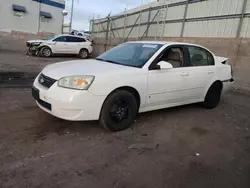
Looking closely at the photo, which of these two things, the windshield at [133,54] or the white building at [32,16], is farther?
the white building at [32,16]

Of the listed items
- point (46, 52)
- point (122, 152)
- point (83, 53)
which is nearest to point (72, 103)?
point (122, 152)

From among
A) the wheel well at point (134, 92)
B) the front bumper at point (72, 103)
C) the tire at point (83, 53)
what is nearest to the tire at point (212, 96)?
the wheel well at point (134, 92)

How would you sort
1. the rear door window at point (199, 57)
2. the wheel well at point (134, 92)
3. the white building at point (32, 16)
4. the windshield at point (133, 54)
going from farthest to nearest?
the white building at point (32, 16) → the rear door window at point (199, 57) → the windshield at point (133, 54) → the wheel well at point (134, 92)

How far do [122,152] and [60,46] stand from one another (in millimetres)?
13679

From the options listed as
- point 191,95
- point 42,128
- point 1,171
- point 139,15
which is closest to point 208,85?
point 191,95

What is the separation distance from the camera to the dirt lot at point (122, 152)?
8.30 feet

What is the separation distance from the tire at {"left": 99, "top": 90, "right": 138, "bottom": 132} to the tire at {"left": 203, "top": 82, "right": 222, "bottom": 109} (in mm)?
2320

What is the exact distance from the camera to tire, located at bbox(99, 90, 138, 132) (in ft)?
11.6

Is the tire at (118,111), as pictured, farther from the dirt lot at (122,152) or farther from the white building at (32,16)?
the white building at (32,16)

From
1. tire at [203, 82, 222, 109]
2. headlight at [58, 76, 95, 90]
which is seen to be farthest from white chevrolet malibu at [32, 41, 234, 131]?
tire at [203, 82, 222, 109]

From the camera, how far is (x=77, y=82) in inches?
131

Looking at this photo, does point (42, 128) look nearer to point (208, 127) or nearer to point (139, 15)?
point (208, 127)

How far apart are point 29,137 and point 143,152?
1578 mm

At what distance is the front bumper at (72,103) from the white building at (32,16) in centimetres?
1786
